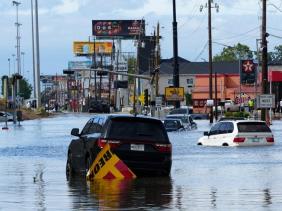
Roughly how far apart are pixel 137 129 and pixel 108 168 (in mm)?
1173

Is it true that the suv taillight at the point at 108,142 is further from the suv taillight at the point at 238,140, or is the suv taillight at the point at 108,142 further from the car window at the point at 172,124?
the car window at the point at 172,124

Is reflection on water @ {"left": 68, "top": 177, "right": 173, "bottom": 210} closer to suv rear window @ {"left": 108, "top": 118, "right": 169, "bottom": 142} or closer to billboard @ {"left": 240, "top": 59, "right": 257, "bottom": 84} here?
suv rear window @ {"left": 108, "top": 118, "right": 169, "bottom": 142}

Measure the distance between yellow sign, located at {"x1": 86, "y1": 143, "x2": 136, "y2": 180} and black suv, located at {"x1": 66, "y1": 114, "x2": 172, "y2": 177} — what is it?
0.41 ft

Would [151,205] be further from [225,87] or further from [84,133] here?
[225,87]

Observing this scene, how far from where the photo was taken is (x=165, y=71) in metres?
177

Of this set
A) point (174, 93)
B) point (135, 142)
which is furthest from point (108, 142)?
point (174, 93)

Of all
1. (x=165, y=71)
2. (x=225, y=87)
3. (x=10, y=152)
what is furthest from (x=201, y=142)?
(x=165, y=71)

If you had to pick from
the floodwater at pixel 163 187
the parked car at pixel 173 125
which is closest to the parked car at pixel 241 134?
the floodwater at pixel 163 187

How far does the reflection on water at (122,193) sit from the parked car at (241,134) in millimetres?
16181

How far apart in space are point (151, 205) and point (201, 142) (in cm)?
2496

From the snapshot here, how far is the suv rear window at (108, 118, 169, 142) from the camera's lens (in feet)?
73.0

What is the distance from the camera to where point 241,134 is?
3888cm

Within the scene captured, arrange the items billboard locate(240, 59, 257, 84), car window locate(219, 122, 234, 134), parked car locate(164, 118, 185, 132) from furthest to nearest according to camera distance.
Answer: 1. billboard locate(240, 59, 257, 84)
2. parked car locate(164, 118, 185, 132)
3. car window locate(219, 122, 234, 134)

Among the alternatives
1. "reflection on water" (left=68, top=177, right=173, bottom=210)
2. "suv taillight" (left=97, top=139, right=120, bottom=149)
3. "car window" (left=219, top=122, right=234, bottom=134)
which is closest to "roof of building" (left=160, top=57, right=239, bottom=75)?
"car window" (left=219, top=122, right=234, bottom=134)
